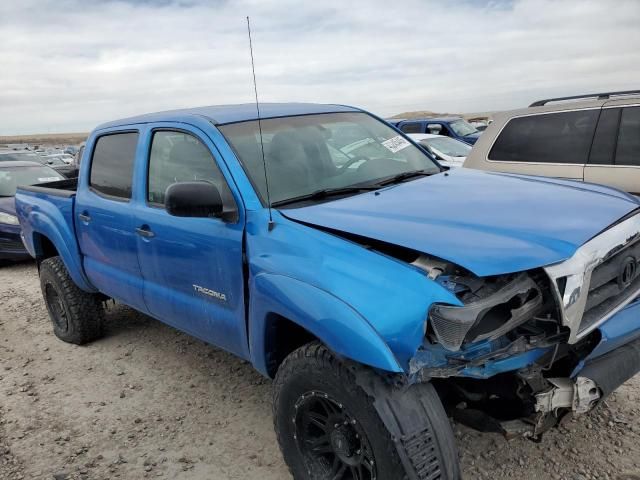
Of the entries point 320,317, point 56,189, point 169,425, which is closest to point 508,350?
point 320,317

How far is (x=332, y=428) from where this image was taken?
2410 mm

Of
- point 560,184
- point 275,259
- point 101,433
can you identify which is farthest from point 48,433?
point 560,184

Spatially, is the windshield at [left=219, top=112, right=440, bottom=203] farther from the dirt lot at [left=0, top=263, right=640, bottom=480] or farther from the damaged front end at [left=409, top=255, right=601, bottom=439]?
the dirt lot at [left=0, top=263, right=640, bottom=480]

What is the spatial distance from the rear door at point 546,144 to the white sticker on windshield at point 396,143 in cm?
208

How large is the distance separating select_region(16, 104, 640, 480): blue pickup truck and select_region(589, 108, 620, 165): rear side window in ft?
7.24

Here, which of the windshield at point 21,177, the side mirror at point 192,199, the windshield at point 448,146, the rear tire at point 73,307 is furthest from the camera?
the windshield at point 448,146

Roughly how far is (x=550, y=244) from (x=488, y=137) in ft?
12.7

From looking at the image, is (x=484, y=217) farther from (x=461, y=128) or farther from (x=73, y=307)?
(x=461, y=128)

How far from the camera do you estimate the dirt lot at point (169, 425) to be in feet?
9.87

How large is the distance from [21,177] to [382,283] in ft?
30.3

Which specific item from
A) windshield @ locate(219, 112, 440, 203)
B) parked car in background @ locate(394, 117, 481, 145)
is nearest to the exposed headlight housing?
windshield @ locate(219, 112, 440, 203)

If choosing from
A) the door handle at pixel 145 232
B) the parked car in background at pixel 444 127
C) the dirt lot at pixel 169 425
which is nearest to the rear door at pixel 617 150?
→ the dirt lot at pixel 169 425

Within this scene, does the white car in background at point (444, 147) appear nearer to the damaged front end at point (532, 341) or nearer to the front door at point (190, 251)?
the front door at point (190, 251)

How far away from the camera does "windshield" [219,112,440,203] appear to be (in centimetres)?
311
